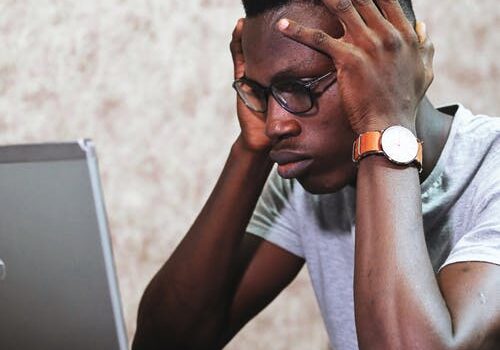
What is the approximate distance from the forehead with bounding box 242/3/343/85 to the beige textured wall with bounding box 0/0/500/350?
548 millimetres

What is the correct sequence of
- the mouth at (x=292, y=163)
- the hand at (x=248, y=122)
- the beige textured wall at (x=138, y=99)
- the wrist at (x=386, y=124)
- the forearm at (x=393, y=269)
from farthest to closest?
the beige textured wall at (x=138, y=99)
the hand at (x=248, y=122)
the mouth at (x=292, y=163)
the wrist at (x=386, y=124)
the forearm at (x=393, y=269)

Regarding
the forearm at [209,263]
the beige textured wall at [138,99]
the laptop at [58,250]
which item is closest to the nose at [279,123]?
the forearm at [209,263]

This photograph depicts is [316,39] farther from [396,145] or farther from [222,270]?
[222,270]

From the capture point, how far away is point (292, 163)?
1.26 metres

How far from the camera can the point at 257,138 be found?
4.78 ft

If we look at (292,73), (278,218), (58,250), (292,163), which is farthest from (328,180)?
(58,250)

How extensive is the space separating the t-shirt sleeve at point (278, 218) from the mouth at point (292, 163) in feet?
0.94

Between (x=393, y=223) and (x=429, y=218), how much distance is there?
0.25 m

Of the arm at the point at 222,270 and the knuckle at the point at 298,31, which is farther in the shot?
the arm at the point at 222,270

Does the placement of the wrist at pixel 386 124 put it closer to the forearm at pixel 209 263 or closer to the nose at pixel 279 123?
the nose at pixel 279 123

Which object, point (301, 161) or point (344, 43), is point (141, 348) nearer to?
point (301, 161)

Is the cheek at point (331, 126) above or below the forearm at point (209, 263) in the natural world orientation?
above

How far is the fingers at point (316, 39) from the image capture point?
1.16 m

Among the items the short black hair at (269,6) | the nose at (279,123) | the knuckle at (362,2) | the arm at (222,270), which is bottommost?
the arm at (222,270)
